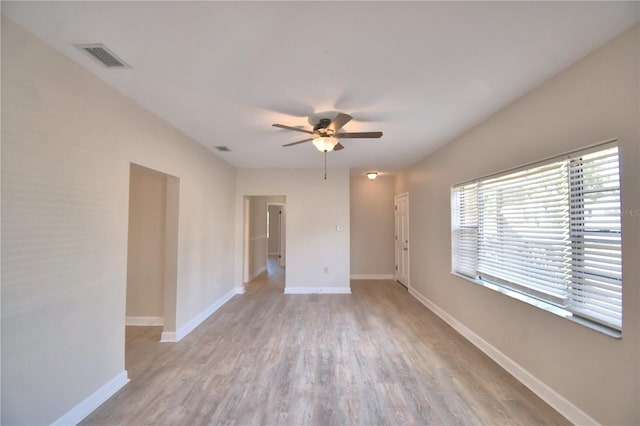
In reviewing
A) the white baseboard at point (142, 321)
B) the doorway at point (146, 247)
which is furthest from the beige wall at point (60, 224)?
the white baseboard at point (142, 321)

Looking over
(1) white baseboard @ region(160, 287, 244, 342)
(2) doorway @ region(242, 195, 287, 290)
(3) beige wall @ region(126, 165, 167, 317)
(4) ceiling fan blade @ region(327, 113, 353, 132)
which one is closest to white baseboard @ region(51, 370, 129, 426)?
(1) white baseboard @ region(160, 287, 244, 342)

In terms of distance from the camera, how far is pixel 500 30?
59.6 inches

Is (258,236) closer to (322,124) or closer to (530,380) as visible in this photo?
(322,124)

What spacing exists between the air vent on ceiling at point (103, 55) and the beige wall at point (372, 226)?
522cm

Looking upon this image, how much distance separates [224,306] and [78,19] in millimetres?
4055

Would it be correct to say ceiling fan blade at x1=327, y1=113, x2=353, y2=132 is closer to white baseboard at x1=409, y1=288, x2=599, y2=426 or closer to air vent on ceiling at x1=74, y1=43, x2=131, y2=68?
air vent on ceiling at x1=74, y1=43, x2=131, y2=68

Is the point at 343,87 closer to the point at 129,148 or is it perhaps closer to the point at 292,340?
the point at 129,148

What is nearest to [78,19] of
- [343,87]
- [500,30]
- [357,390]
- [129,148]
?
[129,148]

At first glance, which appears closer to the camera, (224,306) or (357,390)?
(357,390)

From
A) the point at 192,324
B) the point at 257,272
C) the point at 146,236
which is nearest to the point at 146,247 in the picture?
the point at 146,236

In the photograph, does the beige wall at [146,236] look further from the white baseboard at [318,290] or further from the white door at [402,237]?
the white door at [402,237]

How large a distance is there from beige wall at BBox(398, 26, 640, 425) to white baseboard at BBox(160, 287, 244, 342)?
3533mm

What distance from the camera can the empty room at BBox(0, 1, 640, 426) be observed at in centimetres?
148

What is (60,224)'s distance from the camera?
5.68ft
